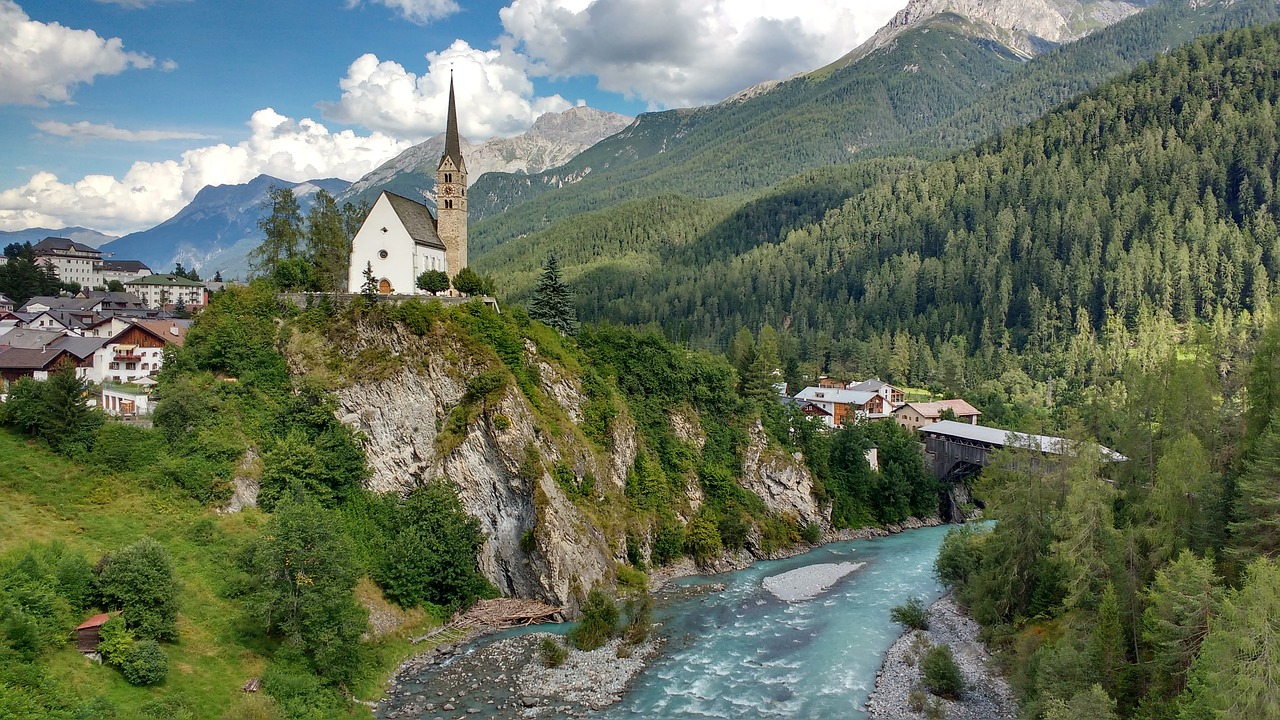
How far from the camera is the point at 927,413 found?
85.5 metres

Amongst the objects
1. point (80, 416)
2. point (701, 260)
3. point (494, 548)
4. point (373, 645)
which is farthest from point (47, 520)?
point (701, 260)

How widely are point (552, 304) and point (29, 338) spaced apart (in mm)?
37264

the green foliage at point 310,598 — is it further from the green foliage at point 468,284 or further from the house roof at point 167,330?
the house roof at point 167,330

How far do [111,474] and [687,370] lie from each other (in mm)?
40061

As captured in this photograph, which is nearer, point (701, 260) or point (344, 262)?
point (344, 262)

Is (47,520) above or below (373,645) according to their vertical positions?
above

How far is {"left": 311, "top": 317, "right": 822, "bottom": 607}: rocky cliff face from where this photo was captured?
45469mm

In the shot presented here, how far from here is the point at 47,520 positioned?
3459 centimetres

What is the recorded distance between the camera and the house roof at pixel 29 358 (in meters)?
47.4

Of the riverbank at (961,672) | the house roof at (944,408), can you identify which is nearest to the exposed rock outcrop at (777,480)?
the riverbank at (961,672)

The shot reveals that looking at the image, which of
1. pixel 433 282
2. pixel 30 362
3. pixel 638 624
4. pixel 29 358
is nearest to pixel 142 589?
pixel 638 624

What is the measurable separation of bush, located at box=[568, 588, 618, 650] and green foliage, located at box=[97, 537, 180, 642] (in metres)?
18.2

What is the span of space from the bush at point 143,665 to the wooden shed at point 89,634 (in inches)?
49.9

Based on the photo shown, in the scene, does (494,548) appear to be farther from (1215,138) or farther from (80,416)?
(1215,138)
